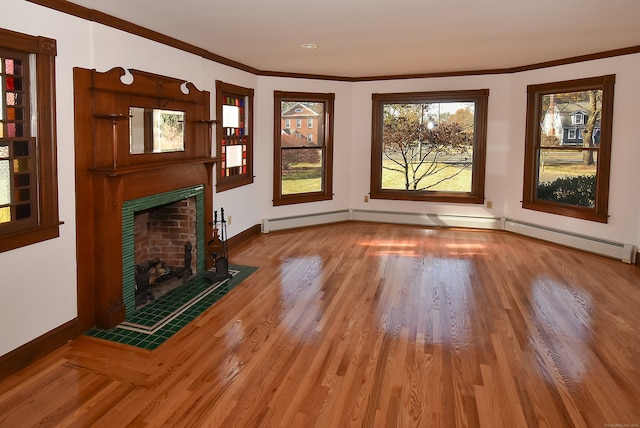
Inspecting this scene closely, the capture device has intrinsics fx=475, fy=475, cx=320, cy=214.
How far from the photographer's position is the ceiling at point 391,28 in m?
3.56

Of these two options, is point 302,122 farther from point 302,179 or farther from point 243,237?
point 243,237

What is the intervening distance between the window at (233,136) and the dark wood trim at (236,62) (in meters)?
0.36

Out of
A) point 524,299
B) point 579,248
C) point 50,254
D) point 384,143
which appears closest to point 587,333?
point 524,299

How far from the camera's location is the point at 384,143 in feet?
25.7

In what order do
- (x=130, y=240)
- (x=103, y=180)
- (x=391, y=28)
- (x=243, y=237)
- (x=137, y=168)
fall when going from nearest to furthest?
(x=103, y=180)
(x=137, y=168)
(x=130, y=240)
(x=391, y=28)
(x=243, y=237)

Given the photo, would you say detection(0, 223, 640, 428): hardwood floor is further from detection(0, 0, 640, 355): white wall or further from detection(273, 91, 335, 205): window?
detection(273, 91, 335, 205): window

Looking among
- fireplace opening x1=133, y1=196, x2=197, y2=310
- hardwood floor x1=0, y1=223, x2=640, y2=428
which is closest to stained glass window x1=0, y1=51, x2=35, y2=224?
hardwood floor x1=0, y1=223, x2=640, y2=428

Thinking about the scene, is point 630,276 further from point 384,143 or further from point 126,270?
point 126,270

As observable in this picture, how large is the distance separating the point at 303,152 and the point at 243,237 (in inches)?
72.1

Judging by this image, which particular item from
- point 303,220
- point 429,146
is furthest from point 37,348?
point 429,146

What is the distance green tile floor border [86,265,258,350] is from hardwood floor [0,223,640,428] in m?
0.12

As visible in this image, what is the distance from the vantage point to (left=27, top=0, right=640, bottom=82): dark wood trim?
3.37m

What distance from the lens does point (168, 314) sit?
12.9ft

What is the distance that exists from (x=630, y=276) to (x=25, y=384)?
5537 millimetres
